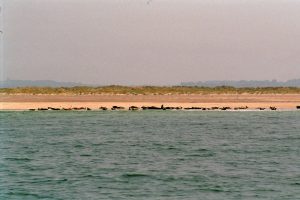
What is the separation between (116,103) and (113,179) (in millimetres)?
73140

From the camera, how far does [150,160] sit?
36.5 m

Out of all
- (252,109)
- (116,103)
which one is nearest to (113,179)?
(252,109)

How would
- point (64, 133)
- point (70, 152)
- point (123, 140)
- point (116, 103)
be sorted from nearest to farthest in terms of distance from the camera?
point (70, 152)
point (123, 140)
point (64, 133)
point (116, 103)

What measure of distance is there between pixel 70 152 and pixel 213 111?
49.8 m

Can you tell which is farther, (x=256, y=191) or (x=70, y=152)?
(x=70, y=152)

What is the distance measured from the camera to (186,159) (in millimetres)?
37031

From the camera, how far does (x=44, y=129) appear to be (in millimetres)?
59656

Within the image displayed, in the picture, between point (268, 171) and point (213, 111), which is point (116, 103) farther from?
point (268, 171)

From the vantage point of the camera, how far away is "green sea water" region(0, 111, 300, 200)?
89.0ft

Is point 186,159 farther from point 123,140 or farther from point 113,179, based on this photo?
point 123,140

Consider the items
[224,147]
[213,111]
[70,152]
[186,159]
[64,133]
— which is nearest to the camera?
[186,159]

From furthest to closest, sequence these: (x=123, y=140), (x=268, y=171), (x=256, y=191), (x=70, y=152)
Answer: (x=123, y=140)
(x=70, y=152)
(x=268, y=171)
(x=256, y=191)

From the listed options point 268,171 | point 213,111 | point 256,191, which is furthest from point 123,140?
point 213,111

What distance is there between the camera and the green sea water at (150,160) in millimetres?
27141
